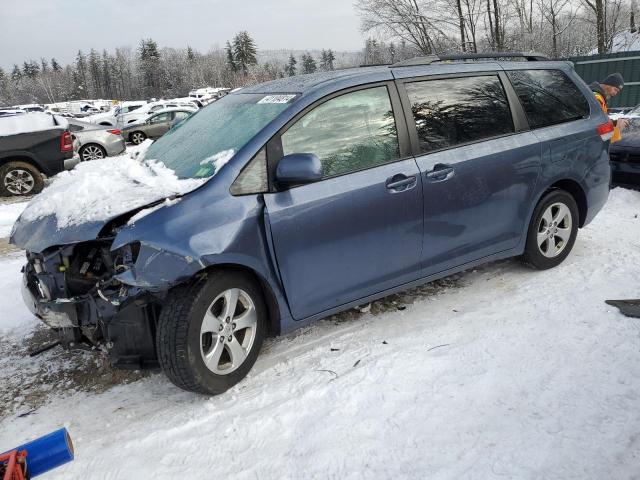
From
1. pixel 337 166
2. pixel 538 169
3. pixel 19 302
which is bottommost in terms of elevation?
pixel 19 302

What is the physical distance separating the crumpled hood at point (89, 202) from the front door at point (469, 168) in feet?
5.27

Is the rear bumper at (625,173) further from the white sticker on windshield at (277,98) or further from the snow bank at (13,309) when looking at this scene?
the snow bank at (13,309)

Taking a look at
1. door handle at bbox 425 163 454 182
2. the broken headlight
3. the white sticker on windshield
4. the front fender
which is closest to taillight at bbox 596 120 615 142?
door handle at bbox 425 163 454 182

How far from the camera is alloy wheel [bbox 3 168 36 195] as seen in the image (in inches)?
397

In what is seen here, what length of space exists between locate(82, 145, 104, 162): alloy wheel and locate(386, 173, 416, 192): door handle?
39.7ft

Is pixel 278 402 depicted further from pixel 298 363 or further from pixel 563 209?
pixel 563 209

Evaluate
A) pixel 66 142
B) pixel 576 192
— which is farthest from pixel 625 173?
pixel 66 142

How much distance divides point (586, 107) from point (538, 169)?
0.98 meters

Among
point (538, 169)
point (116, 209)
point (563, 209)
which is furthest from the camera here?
point (563, 209)

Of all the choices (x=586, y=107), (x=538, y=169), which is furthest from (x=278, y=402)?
(x=586, y=107)

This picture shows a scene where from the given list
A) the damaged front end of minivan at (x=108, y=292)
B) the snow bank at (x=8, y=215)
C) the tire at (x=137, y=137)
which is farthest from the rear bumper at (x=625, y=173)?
the tire at (x=137, y=137)

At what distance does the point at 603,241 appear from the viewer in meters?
5.16

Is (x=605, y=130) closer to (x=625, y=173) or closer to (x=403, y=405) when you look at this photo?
(x=625, y=173)

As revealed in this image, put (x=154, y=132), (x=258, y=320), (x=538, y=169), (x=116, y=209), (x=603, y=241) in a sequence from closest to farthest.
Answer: (x=116, y=209) < (x=258, y=320) < (x=538, y=169) < (x=603, y=241) < (x=154, y=132)
